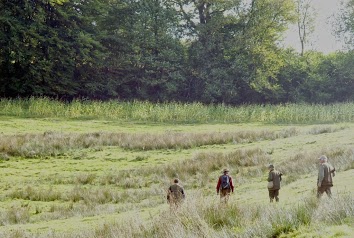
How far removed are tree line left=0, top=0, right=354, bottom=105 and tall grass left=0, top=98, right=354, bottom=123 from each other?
17.3 ft

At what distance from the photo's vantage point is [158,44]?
44.4m

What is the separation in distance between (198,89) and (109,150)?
25.6m

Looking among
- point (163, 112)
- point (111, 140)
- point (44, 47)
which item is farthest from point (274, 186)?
point (44, 47)

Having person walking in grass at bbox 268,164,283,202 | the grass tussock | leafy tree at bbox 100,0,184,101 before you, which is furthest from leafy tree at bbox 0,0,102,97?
person walking in grass at bbox 268,164,283,202

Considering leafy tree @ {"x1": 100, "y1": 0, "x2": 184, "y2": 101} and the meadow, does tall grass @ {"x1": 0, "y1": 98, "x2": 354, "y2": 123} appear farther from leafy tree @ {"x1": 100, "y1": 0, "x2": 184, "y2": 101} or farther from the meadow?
leafy tree @ {"x1": 100, "y1": 0, "x2": 184, "y2": 101}

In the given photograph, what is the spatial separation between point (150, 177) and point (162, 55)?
91.5ft

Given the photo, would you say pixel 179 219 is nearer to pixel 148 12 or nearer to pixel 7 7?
pixel 7 7

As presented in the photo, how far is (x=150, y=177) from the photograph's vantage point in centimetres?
1750

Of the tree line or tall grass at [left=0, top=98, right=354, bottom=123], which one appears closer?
tall grass at [left=0, top=98, right=354, bottom=123]

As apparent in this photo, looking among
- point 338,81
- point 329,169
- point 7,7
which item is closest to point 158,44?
point 7,7

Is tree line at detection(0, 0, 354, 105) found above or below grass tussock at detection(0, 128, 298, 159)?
above

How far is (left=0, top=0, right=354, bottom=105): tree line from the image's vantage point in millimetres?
37875

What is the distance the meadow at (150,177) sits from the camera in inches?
319

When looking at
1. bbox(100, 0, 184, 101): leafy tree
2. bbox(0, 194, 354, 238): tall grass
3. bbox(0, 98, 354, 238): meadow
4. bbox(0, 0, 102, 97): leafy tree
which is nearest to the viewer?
bbox(0, 194, 354, 238): tall grass
